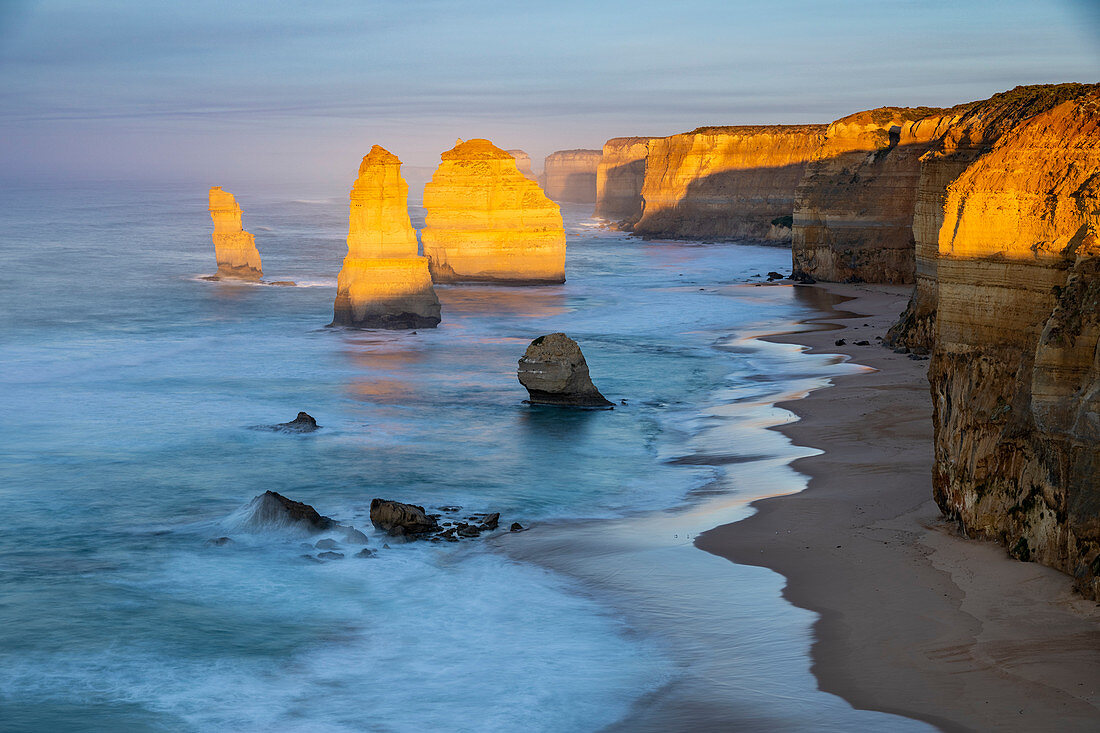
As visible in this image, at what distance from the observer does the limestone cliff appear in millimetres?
147375

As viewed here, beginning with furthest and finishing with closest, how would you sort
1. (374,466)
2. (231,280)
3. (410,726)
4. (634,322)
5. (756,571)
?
Answer: (231,280), (634,322), (374,466), (756,571), (410,726)

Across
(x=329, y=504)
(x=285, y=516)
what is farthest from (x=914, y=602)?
(x=329, y=504)

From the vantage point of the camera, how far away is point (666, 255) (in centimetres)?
9031

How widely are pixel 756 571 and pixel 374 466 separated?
33.4 feet

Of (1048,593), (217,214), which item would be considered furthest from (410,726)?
(217,214)

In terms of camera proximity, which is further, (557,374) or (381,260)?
(381,260)

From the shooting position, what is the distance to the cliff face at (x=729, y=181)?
330 ft

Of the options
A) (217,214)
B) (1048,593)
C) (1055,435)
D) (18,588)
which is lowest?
(18,588)

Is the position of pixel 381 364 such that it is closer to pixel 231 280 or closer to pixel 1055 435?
pixel 1055 435

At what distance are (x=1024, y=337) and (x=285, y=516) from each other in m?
11.3

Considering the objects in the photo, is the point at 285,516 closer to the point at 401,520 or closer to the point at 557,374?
the point at 401,520

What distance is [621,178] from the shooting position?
15275 cm

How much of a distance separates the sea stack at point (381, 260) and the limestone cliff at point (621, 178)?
346ft

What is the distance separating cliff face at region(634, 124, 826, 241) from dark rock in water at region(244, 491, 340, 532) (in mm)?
82258
